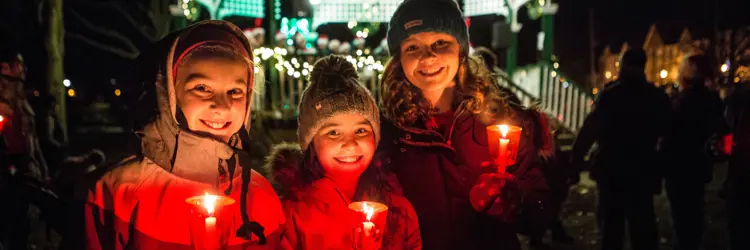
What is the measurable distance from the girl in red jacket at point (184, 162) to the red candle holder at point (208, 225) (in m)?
0.37

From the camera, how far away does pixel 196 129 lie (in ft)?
7.20

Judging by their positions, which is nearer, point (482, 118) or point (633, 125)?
point (482, 118)

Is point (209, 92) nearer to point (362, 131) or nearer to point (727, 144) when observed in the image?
point (362, 131)

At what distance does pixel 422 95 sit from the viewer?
298cm

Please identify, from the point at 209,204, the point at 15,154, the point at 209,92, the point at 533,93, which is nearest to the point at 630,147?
the point at 209,92

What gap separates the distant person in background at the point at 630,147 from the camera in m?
4.32

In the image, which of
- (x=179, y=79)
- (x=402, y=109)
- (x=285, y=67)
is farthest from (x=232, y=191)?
(x=285, y=67)

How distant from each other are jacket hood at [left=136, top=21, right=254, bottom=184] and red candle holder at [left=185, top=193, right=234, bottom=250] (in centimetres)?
50

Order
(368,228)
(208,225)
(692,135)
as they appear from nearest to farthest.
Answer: (208,225), (368,228), (692,135)

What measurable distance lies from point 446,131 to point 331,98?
2.29ft

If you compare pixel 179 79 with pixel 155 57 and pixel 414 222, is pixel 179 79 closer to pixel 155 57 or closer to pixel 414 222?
pixel 155 57

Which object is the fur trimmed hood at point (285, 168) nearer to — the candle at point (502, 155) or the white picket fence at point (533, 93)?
the candle at point (502, 155)

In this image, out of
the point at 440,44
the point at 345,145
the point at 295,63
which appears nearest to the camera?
the point at 345,145

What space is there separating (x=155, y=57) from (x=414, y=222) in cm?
135
